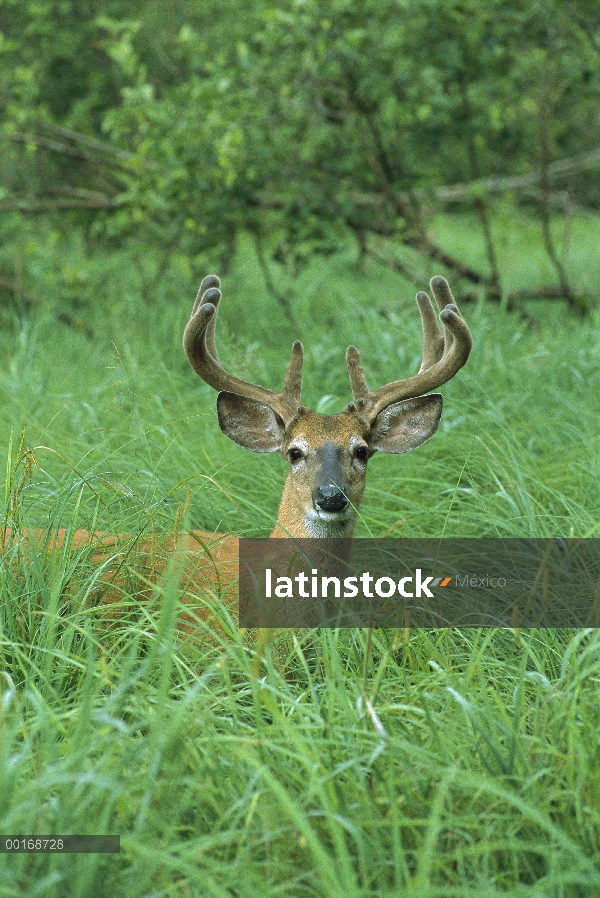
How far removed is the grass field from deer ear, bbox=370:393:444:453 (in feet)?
0.64

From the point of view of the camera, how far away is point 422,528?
387 cm

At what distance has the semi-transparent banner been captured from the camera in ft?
10.2

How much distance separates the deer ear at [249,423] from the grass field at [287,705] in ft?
0.66

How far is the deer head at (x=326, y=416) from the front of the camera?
357 cm

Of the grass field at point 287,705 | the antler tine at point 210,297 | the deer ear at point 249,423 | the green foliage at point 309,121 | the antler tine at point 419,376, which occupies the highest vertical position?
the green foliage at point 309,121

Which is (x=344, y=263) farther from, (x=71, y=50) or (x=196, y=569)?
(x=196, y=569)

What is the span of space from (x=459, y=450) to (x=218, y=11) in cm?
687

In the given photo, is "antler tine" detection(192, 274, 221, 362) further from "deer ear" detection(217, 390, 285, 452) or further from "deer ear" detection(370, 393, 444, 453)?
"deer ear" detection(370, 393, 444, 453)

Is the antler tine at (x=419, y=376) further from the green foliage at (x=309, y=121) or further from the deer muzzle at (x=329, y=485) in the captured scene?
the green foliage at (x=309, y=121)

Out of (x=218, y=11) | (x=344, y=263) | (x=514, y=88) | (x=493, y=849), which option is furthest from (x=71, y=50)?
(x=493, y=849)

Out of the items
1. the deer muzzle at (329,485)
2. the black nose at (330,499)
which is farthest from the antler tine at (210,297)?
the black nose at (330,499)

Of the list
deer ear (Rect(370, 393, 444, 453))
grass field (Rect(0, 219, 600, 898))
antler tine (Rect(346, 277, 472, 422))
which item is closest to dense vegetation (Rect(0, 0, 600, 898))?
grass field (Rect(0, 219, 600, 898))

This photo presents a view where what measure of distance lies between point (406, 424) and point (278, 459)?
0.69 meters

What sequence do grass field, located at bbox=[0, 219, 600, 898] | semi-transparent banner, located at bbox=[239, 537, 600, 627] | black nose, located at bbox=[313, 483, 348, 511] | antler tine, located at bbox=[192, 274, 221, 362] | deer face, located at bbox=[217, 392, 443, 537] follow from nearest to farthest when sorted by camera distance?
grass field, located at bbox=[0, 219, 600, 898], semi-transparent banner, located at bbox=[239, 537, 600, 627], black nose, located at bbox=[313, 483, 348, 511], deer face, located at bbox=[217, 392, 443, 537], antler tine, located at bbox=[192, 274, 221, 362]
